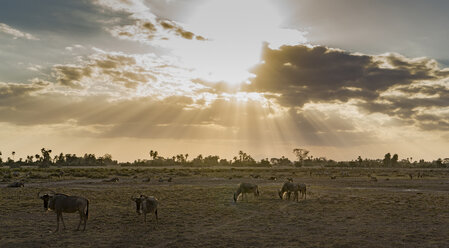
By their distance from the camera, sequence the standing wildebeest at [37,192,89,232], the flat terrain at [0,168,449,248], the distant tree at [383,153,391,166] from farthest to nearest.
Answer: the distant tree at [383,153,391,166] → the standing wildebeest at [37,192,89,232] → the flat terrain at [0,168,449,248]

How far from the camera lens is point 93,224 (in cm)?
1839

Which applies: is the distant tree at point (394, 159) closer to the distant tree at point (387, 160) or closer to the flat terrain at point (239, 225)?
the distant tree at point (387, 160)

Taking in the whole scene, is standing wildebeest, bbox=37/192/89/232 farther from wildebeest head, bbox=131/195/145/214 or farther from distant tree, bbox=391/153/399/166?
distant tree, bbox=391/153/399/166

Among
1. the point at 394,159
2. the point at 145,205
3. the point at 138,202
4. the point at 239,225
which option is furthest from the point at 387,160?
the point at 138,202

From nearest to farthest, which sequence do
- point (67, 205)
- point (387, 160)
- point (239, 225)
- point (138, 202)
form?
point (67, 205), point (239, 225), point (138, 202), point (387, 160)

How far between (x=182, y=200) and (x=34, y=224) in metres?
12.3

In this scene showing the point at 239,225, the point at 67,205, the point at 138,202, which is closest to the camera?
the point at 67,205

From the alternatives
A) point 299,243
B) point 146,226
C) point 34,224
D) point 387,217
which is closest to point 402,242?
point 299,243

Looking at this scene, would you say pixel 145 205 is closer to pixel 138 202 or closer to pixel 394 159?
pixel 138 202

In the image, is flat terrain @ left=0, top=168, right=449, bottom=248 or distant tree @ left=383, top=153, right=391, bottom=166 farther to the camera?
distant tree @ left=383, top=153, right=391, bottom=166

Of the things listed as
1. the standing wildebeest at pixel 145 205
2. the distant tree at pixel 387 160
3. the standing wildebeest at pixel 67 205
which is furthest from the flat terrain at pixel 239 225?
the distant tree at pixel 387 160

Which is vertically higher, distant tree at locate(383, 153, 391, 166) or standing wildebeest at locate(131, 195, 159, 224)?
distant tree at locate(383, 153, 391, 166)

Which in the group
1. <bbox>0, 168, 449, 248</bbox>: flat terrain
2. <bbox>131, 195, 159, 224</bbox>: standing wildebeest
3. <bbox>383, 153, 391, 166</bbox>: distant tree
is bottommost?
<bbox>0, 168, 449, 248</bbox>: flat terrain

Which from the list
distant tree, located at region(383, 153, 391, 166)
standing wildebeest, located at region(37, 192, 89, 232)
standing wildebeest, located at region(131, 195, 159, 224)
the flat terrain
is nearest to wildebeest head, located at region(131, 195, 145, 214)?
standing wildebeest, located at region(131, 195, 159, 224)
